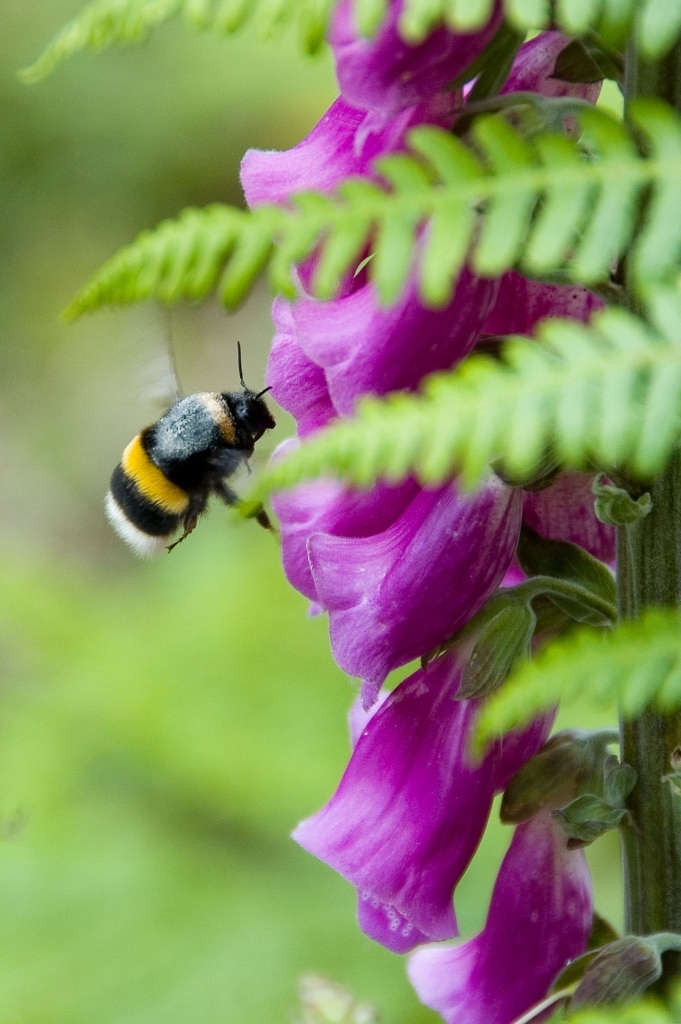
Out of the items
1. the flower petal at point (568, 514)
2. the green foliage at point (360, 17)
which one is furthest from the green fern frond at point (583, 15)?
the flower petal at point (568, 514)

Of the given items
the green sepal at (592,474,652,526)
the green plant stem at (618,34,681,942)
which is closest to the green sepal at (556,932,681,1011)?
the green plant stem at (618,34,681,942)

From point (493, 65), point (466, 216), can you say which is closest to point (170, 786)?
point (493, 65)

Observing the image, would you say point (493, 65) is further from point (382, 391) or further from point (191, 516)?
point (191, 516)

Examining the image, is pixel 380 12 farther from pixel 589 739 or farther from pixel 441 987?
pixel 441 987

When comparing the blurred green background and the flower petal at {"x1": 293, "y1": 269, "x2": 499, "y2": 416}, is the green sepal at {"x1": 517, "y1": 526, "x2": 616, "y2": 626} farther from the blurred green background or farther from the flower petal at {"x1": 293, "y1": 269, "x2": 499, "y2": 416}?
the blurred green background

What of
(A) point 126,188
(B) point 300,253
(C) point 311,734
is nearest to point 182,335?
(A) point 126,188

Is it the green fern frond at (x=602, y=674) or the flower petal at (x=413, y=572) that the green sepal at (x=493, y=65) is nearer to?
the flower petal at (x=413, y=572)

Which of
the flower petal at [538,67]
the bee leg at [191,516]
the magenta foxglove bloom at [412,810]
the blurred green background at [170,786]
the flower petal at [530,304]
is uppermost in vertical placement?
the flower petal at [538,67]
